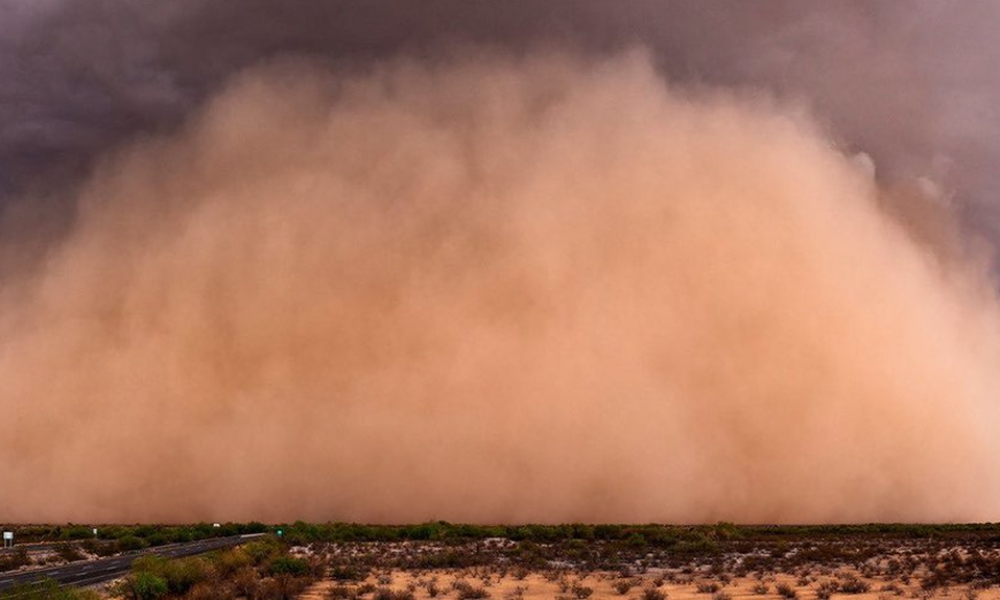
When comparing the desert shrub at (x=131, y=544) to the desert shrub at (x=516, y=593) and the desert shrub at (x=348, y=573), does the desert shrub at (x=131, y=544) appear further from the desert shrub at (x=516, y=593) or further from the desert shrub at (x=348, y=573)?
the desert shrub at (x=516, y=593)

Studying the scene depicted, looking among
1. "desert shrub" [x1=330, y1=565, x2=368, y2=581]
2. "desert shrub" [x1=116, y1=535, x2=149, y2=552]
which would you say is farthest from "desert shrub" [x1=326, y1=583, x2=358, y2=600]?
"desert shrub" [x1=116, y1=535, x2=149, y2=552]

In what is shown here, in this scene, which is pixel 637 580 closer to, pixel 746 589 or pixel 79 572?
pixel 746 589

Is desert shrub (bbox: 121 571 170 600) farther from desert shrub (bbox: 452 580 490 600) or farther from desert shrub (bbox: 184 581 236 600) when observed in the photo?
desert shrub (bbox: 452 580 490 600)

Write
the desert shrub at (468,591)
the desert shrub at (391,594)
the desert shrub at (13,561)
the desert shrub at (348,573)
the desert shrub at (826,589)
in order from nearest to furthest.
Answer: the desert shrub at (826,589) → the desert shrub at (391,594) → the desert shrub at (468,591) → the desert shrub at (348,573) → the desert shrub at (13,561)

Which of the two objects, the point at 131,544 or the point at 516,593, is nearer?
the point at 516,593

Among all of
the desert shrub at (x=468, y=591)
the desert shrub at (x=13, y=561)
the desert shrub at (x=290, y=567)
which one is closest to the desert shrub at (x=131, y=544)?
the desert shrub at (x=13, y=561)

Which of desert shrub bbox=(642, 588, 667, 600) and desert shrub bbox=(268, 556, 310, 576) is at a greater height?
desert shrub bbox=(642, 588, 667, 600)

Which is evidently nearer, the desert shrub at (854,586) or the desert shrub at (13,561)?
the desert shrub at (854,586)

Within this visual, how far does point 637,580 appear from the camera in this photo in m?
21.5

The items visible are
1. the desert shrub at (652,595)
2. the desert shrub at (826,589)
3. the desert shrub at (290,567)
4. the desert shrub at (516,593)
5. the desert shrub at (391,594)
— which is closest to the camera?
the desert shrub at (652,595)

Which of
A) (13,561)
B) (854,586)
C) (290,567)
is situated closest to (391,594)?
(290,567)

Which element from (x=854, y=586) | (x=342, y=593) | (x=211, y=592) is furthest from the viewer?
(x=854, y=586)

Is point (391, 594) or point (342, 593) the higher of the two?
point (391, 594)

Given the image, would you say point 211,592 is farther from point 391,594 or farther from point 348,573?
point 348,573
